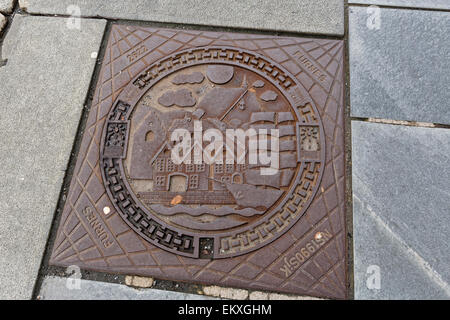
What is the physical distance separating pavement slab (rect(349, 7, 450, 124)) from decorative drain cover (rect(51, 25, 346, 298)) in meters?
0.22

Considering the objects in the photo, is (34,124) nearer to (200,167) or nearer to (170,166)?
(170,166)

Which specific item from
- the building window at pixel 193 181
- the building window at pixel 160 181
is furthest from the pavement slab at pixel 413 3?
the building window at pixel 160 181

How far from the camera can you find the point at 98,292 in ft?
6.72

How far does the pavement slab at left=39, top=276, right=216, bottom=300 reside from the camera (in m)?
2.04

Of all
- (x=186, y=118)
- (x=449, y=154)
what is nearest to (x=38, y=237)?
(x=186, y=118)

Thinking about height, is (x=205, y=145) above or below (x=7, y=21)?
→ below

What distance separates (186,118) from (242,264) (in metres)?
1.14

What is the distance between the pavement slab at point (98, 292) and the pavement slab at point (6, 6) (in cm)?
248

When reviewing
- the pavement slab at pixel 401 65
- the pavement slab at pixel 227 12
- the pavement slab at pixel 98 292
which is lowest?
the pavement slab at pixel 98 292

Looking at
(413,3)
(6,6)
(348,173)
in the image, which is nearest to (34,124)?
(6,6)

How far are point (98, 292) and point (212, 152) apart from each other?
1.22m

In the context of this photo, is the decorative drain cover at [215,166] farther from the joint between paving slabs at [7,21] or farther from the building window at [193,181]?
the joint between paving slabs at [7,21]

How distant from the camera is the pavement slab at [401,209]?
2.03 m

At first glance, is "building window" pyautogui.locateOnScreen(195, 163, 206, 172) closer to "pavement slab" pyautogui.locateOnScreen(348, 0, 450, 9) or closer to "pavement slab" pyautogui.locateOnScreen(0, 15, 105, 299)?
"pavement slab" pyautogui.locateOnScreen(0, 15, 105, 299)
